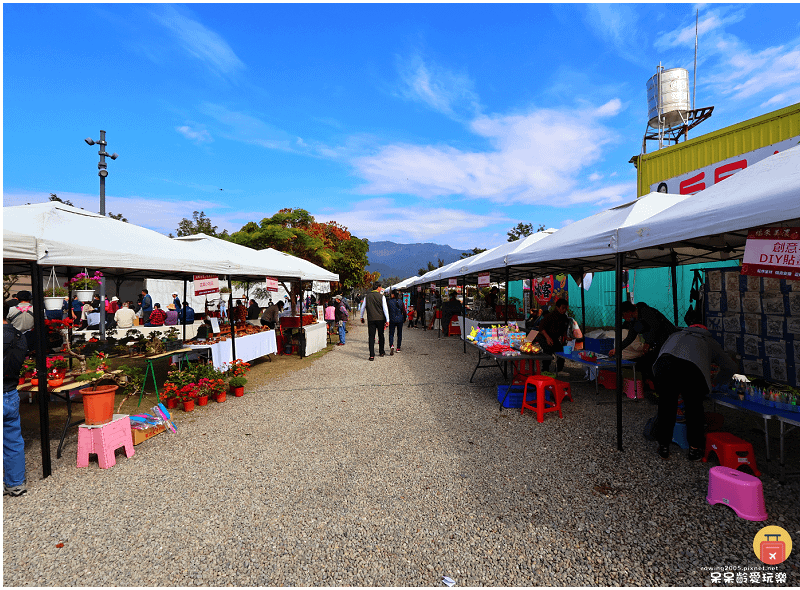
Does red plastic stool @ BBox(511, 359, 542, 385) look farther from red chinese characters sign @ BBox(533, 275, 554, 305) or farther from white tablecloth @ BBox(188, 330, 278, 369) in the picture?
red chinese characters sign @ BBox(533, 275, 554, 305)

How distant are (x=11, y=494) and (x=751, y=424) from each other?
26.7 ft

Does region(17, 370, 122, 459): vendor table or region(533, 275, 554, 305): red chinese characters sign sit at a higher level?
region(533, 275, 554, 305): red chinese characters sign

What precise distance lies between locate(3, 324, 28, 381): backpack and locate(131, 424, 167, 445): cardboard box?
147cm

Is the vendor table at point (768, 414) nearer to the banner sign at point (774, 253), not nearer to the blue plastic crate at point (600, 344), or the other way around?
the banner sign at point (774, 253)

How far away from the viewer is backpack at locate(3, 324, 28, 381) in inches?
131

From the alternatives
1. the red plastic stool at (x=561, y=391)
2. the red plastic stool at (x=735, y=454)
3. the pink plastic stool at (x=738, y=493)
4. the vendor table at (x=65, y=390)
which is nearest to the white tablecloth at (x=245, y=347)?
the vendor table at (x=65, y=390)

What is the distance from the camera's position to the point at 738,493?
9.65 feet

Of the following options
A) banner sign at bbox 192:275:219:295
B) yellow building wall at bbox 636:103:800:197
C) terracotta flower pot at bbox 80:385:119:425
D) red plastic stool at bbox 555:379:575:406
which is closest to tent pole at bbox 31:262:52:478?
terracotta flower pot at bbox 80:385:119:425

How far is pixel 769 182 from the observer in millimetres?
2996

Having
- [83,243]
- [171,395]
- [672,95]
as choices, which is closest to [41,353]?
[83,243]

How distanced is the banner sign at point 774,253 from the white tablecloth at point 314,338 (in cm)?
977

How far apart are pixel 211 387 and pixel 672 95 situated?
19.9 m

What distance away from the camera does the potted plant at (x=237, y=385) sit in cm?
678

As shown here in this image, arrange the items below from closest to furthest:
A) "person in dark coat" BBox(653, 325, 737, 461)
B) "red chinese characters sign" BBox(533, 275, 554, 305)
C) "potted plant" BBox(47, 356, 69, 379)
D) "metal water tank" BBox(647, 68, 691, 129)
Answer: "person in dark coat" BBox(653, 325, 737, 461), "potted plant" BBox(47, 356, 69, 379), "metal water tank" BBox(647, 68, 691, 129), "red chinese characters sign" BBox(533, 275, 554, 305)
